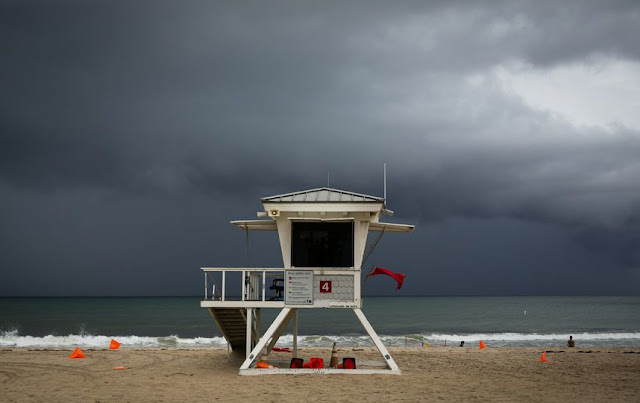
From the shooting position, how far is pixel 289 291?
17.2m

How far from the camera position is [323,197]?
17250mm

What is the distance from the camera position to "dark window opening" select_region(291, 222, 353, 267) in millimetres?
17312

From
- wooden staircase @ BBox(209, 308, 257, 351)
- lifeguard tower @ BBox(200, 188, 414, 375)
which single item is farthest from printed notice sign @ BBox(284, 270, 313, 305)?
wooden staircase @ BBox(209, 308, 257, 351)

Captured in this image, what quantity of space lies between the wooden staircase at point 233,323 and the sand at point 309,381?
0.83m

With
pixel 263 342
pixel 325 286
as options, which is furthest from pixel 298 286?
pixel 263 342

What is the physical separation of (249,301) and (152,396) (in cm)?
406

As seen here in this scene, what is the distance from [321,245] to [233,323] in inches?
176

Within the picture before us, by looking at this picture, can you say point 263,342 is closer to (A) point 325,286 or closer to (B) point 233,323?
(A) point 325,286

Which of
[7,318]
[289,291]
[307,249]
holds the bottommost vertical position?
[7,318]

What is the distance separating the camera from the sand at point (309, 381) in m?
14.2

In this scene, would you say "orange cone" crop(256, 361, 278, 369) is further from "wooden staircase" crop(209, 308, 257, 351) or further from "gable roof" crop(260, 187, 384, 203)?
"gable roof" crop(260, 187, 384, 203)

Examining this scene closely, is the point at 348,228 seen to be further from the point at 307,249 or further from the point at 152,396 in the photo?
the point at 152,396

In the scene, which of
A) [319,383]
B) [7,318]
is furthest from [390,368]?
[7,318]

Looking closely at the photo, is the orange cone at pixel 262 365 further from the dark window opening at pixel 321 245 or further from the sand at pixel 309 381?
the dark window opening at pixel 321 245
